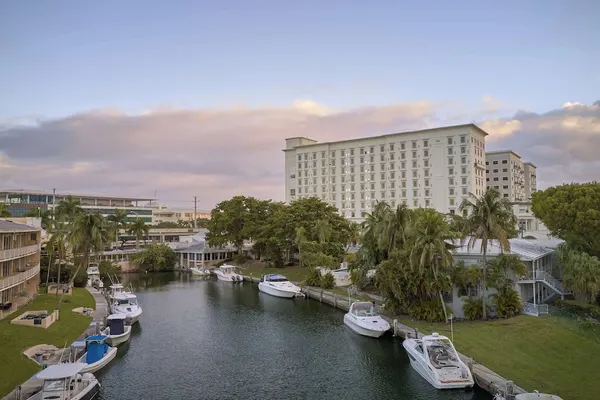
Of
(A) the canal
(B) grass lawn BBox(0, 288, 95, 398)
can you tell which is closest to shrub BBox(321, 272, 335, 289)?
(A) the canal

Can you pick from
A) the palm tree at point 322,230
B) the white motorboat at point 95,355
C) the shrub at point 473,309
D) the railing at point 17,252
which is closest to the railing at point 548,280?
the shrub at point 473,309

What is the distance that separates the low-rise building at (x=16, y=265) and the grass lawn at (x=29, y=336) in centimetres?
121

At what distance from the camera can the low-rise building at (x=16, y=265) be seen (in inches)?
1679

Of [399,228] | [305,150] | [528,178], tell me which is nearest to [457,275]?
[399,228]

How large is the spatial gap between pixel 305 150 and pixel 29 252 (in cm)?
10229

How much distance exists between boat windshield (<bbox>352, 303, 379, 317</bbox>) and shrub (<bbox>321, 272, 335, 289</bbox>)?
2159cm

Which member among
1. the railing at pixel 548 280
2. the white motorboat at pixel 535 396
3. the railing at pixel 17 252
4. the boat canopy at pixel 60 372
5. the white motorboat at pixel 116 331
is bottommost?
the white motorboat at pixel 116 331

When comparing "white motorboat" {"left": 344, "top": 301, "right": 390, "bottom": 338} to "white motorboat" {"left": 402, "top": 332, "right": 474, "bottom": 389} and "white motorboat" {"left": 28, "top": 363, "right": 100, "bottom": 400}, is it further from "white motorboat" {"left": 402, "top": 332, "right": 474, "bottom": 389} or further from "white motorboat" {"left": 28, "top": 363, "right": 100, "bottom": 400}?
"white motorboat" {"left": 28, "top": 363, "right": 100, "bottom": 400}

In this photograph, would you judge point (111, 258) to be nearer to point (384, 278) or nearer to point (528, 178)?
point (384, 278)

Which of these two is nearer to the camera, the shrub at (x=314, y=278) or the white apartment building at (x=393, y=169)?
the shrub at (x=314, y=278)

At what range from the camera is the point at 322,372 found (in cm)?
3453

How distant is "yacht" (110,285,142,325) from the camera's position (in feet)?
166

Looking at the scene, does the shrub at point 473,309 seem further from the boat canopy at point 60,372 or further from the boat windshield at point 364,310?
the boat canopy at point 60,372

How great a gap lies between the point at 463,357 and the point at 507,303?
493 inches
